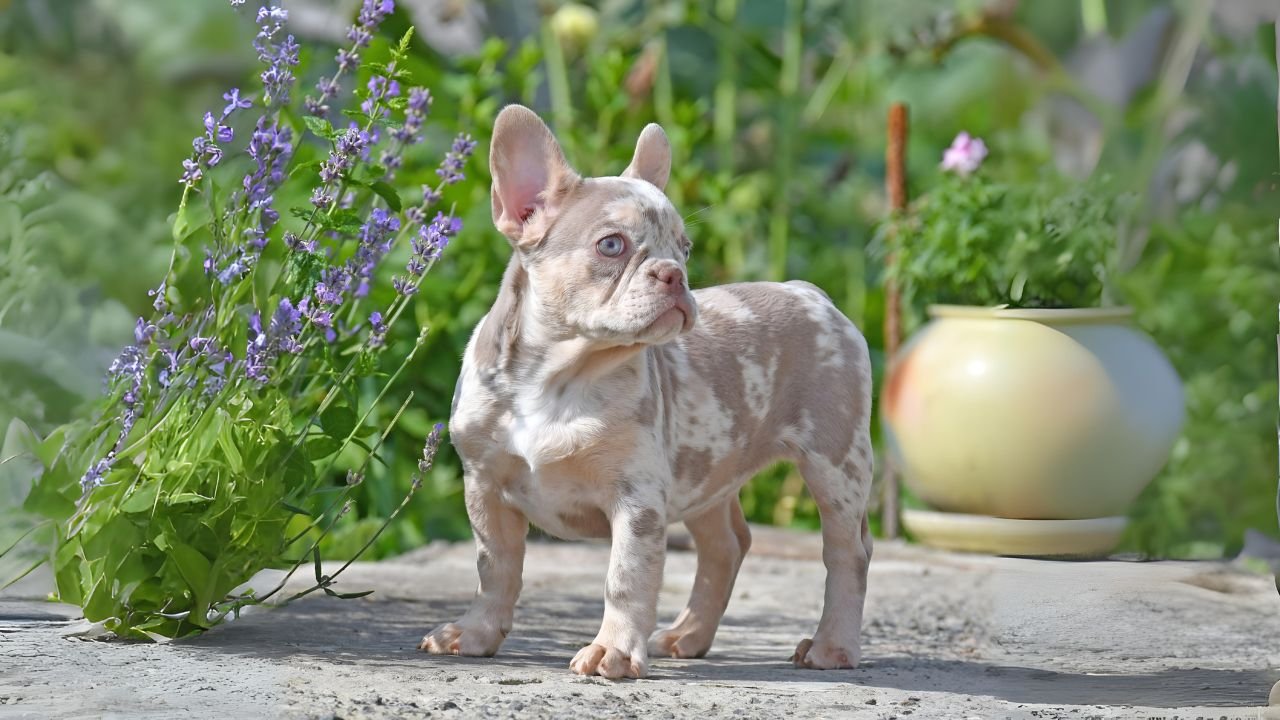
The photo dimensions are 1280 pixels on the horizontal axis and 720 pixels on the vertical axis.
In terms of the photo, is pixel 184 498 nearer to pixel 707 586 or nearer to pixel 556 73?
pixel 707 586

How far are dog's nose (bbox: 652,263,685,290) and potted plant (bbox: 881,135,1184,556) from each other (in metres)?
2.01

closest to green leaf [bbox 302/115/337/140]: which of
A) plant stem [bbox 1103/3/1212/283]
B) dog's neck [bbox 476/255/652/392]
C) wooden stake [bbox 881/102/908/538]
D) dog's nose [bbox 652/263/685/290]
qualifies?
dog's neck [bbox 476/255/652/392]

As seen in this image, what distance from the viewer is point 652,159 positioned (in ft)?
10.3

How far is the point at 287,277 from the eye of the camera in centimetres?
307

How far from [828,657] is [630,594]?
523 mm

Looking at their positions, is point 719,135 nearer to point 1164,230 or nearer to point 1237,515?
point 1164,230

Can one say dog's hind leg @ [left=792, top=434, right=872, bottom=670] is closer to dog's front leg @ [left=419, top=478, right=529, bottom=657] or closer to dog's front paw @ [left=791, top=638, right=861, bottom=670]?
dog's front paw @ [left=791, top=638, right=861, bottom=670]

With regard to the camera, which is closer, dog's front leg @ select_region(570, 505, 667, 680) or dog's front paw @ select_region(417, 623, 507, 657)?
dog's front leg @ select_region(570, 505, 667, 680)

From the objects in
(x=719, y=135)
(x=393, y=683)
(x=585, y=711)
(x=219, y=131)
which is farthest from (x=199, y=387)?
(x=719, y=135)

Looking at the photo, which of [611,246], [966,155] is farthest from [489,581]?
[966,155]

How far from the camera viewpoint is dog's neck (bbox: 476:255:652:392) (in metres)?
2.89

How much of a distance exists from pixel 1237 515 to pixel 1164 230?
134cm

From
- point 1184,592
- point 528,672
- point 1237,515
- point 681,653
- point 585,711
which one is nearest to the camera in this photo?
point 585,711

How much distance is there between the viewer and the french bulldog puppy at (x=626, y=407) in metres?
2.83
